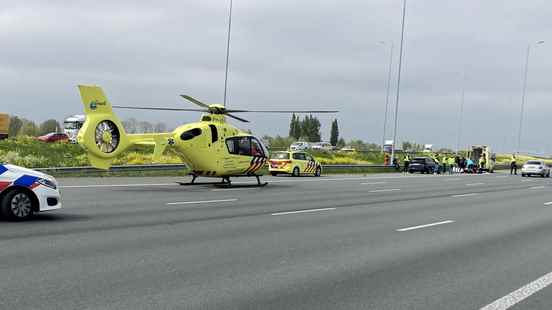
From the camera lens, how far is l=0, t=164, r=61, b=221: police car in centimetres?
1067

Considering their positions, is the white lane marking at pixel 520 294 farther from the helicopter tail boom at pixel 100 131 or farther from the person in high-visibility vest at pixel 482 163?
the person in high-visibility vest at pixel 482 163

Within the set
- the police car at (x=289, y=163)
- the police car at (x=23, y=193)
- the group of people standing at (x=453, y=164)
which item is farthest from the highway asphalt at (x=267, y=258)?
the group of people standing at (x=453, y=164)

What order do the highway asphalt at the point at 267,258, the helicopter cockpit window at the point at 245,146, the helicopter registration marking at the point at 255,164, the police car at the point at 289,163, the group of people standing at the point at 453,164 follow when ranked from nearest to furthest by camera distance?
the highway asphalt at the point at 267,258 → the helicopter cockpit window at the point at 245,146 → the helicopter registration marking at the point at 255,164 → the police car at the point at 289,163 → the group of people standing at the point at 453,164

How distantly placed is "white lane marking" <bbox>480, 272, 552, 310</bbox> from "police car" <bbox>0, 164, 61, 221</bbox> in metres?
8.33

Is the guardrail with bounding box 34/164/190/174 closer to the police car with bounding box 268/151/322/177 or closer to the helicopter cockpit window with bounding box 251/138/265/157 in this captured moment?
the police car with bounding box 268/151/322/177

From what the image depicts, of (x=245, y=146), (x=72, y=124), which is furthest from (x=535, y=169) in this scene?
(x=72, y=124)

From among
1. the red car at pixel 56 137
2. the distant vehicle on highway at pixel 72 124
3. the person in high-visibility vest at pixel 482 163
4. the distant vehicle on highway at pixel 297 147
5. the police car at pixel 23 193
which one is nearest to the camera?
the police car at pixel 23 193

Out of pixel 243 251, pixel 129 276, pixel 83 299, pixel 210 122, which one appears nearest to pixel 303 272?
pixel 243 251

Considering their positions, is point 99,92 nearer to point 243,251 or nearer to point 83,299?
point 243,251

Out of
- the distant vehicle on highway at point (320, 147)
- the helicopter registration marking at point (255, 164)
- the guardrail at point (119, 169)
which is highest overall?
the helicopter registration marking at point (255, 164)

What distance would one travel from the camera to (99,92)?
19.2m

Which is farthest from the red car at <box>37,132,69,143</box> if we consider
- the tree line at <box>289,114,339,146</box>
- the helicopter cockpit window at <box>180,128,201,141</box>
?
the tree line at <box>289,114,339,146</box>

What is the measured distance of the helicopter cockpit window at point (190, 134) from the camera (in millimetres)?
21125

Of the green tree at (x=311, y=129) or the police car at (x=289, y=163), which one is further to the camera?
the green tree at (x=311, y=129)
